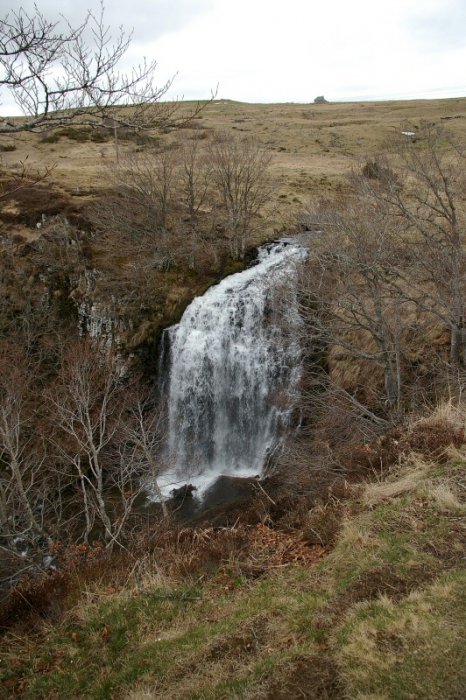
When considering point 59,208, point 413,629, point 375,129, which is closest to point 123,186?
point 59,208

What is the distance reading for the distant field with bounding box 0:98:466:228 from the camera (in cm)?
3077

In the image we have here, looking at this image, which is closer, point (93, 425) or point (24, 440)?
point (93, 425)

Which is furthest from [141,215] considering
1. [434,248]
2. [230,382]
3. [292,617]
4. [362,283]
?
[292,617]

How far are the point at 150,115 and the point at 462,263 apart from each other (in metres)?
12.2

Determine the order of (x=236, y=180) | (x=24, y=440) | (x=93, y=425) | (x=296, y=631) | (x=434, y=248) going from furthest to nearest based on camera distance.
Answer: (x=236, y=180), (x=24, y=440), (x=93, y=425), (x=434, y=248), (x=296, y=631)

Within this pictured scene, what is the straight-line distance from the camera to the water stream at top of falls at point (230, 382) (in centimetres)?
1808

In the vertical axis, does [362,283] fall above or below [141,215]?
below

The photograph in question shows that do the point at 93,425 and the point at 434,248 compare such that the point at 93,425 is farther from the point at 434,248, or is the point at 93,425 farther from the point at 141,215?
the point at 434,248

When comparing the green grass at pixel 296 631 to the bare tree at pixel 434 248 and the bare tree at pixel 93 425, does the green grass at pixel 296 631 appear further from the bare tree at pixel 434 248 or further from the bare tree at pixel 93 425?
the bare tree at pixel 93 425

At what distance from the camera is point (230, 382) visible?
19016 mm

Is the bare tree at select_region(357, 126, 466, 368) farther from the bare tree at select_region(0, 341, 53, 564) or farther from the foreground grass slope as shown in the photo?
the bare tree at select_region(0, 341, 53, 564)

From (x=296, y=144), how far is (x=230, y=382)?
3489cm

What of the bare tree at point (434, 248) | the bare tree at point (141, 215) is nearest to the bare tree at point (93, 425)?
the bare tree at point (141, 215)

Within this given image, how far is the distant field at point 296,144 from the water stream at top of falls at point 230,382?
8.02 meters
